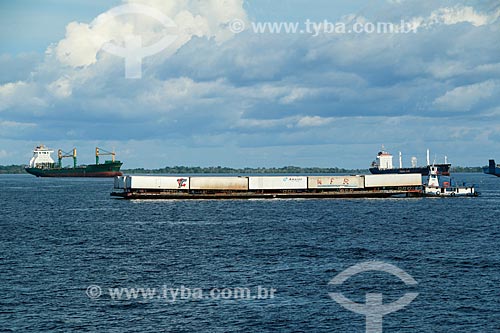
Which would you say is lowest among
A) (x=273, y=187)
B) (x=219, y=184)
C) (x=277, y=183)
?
(x=273, y=187)

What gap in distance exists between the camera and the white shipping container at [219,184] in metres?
153

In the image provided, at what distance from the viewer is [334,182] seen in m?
156

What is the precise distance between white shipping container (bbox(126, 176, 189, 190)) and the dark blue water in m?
34.5

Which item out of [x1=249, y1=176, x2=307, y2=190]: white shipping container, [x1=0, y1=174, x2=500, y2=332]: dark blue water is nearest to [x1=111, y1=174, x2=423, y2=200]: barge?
[x1=249, y1=176, x2=307, y2=190]: white shipping container

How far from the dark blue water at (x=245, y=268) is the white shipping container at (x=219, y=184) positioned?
37636mm

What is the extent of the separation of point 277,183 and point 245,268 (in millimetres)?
98709

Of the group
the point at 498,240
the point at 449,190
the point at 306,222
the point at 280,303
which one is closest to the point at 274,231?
the point at 306,222

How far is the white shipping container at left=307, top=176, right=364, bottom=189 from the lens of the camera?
155875mm

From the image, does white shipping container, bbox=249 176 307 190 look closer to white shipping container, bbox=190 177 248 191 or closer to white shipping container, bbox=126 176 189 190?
white shipping container, bbox=190 177 248 191

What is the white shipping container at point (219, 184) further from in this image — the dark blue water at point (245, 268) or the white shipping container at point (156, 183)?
the dark blue water at point (245, 268)

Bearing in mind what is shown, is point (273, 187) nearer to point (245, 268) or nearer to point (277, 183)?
point (277, 183)

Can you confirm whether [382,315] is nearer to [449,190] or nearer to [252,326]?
[252,326]

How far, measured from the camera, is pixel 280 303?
4550cm

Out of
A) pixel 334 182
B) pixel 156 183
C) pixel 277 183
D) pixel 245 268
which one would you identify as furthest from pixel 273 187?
pixel 245 268
